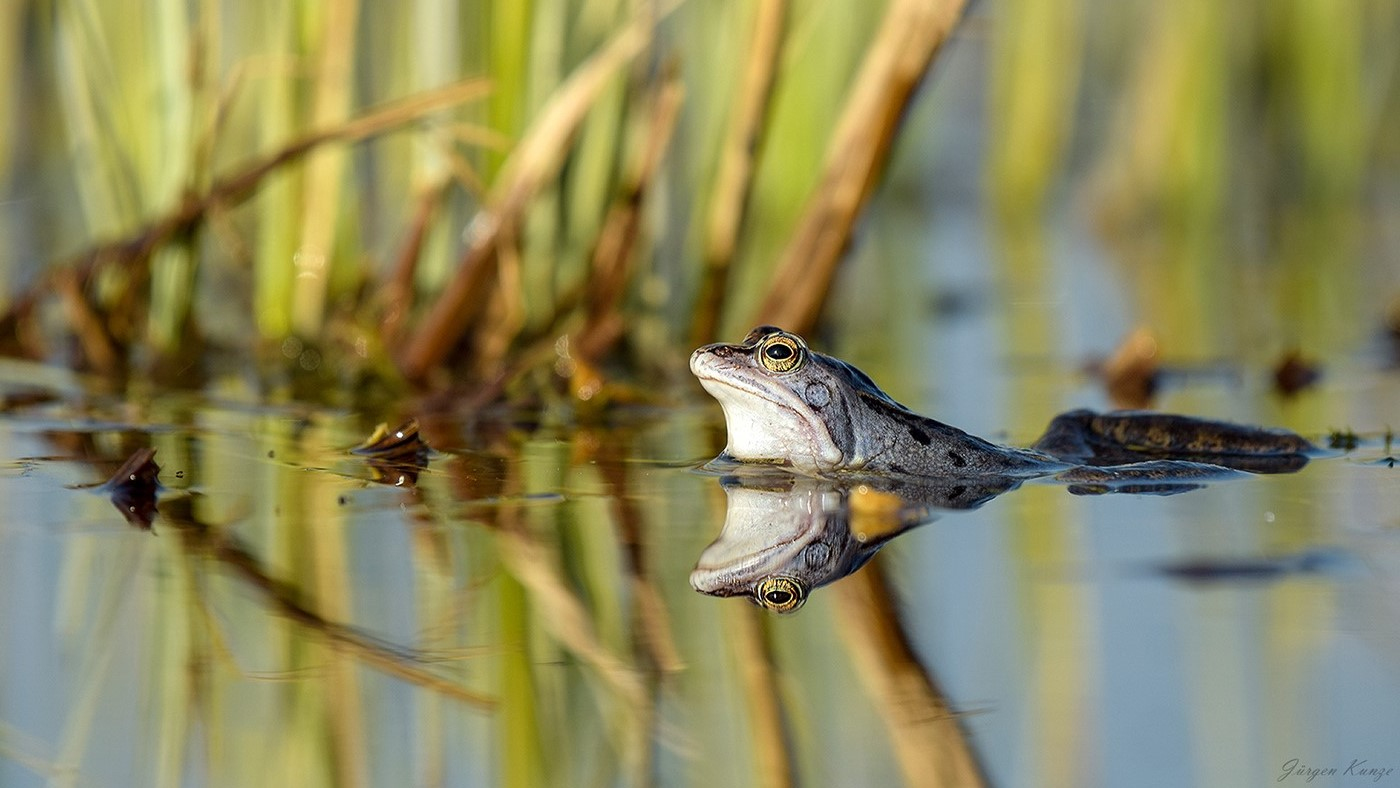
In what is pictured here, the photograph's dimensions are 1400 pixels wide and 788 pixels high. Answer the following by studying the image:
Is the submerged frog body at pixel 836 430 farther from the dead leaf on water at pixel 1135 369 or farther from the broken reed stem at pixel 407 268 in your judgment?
the broken reed stem at pixel 407 268

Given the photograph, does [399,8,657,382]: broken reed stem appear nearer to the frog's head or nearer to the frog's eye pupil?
the frog's head

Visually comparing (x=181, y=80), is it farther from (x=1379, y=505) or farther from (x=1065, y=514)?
(x=1379, y=505)

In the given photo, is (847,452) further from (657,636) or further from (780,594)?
(657,636)

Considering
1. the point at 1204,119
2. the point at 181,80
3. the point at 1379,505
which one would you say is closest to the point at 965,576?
the point at 1379,505
